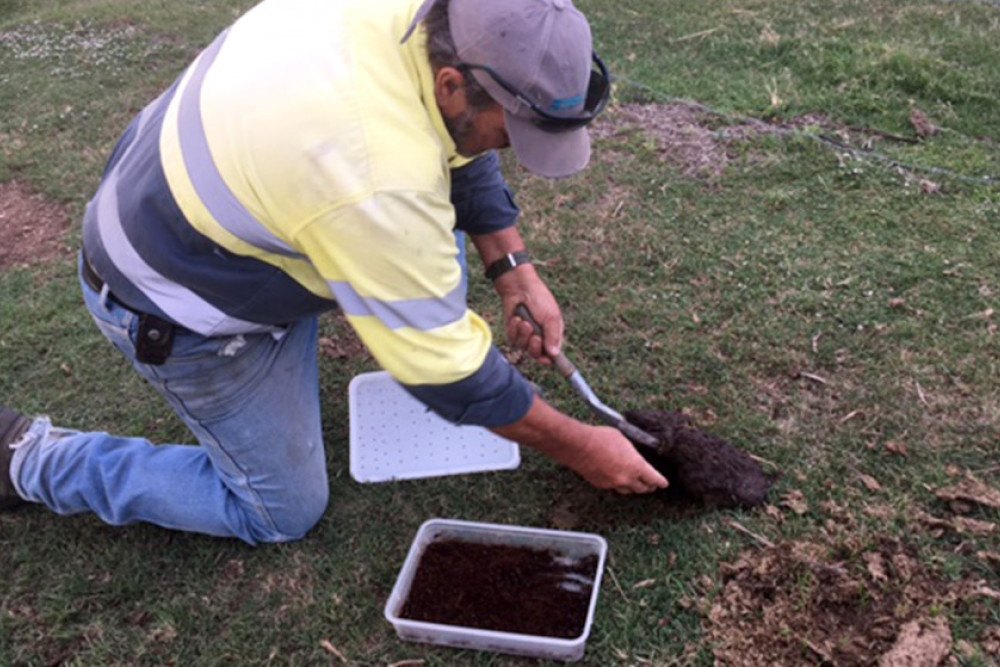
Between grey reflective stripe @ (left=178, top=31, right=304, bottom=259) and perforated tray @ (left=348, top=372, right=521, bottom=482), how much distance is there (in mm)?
1101

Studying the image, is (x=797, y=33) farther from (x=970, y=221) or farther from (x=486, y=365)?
(x=486, y=365)

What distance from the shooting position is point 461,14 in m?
1.81

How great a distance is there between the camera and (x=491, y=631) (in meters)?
2.42

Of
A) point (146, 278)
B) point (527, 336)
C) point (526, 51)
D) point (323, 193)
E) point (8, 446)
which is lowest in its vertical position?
point (8, 446)

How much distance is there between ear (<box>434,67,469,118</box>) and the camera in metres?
1.84

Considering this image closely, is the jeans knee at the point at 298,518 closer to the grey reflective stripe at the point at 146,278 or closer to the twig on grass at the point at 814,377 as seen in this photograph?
the grey reflective stripe at the point at 146,278

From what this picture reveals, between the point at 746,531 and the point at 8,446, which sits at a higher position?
the point at 746,531

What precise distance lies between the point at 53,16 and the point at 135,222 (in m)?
6.27

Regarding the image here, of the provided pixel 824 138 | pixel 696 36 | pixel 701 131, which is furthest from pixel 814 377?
pixel 696 36

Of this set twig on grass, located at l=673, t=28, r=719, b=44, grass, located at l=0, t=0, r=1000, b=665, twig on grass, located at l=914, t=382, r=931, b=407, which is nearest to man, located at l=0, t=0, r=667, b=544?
grass, located at l=0, t=0, r=1000, b=665

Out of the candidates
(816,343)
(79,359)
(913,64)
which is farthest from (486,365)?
(913,64)

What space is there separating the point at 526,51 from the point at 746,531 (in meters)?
1.57

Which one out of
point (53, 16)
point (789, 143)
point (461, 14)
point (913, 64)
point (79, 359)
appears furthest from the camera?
point (53, 16)

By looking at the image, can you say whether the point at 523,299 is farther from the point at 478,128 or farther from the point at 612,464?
the point at 478,128
